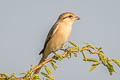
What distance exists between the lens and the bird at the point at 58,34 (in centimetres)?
728

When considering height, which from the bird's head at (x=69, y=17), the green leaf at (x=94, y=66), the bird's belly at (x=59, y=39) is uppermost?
the bird's head at (x=69, y=17)

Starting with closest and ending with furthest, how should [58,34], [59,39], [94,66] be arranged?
1. [94,66]
2. [59,39]
3. [58,34]

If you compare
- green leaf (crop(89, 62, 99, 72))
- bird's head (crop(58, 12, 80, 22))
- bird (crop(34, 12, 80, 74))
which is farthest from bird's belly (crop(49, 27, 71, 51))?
green leaf (crop(89, 62, 99, 72))

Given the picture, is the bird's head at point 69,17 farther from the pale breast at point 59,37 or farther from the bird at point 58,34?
the pale breast at point 59,37

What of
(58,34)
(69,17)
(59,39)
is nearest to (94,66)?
(59,39)

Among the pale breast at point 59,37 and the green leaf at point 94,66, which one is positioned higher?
the pale breast at point 59,37

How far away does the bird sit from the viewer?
7279 millimetres

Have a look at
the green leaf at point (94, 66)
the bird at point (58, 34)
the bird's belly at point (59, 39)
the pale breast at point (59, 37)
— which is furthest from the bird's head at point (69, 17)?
the green leaf at point (94, 66)

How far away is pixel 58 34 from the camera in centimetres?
747

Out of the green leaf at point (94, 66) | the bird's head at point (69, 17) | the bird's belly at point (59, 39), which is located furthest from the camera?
the bird's head at point (69, 17)

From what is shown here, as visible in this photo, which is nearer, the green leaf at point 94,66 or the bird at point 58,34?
the green leaf at point 94,66

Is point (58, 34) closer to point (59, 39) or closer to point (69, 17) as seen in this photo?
point (59, 39)

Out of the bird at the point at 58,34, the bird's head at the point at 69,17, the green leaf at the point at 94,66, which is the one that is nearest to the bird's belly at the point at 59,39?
the bird at the point at 58,34

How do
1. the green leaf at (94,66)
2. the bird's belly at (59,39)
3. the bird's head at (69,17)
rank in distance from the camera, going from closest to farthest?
the green leaf at (94,66) < the bird's belly at (59,39) < the bird's head at (69,17)
